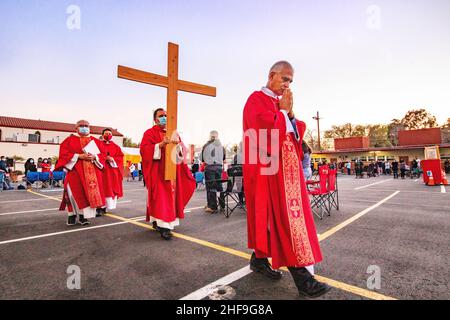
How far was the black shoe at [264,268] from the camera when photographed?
230 cm

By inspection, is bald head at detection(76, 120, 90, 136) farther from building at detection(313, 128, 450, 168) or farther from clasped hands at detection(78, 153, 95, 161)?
building at detection(313, 128, 450, 168)

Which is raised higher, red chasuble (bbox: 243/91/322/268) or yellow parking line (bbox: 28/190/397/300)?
red chasuble (bbox: 243/91/322/268)

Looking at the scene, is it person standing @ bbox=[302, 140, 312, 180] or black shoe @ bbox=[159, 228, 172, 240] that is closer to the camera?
person standing @ bbox=[302, 140, 312, 180]

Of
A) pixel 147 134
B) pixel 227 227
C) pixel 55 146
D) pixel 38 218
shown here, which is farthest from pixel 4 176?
pixel 55 146

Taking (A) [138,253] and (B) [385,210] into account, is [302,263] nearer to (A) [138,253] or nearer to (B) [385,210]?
(A) [138,253]

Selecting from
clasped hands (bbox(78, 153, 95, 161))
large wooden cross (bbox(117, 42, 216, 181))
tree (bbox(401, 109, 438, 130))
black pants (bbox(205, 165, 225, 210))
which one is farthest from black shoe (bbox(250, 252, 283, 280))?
tree (bbox(401, 109, 438, 130))

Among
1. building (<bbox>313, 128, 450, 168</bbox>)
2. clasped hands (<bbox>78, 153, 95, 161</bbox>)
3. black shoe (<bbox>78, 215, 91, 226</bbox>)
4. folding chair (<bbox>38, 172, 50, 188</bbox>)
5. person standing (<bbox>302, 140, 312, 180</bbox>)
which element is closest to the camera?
person standing (<bbox>302, 140, 312, 180</bbox>)

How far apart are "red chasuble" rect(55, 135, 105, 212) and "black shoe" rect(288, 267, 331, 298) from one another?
4199 millimetres

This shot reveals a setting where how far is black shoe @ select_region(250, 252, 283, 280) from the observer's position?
230cm

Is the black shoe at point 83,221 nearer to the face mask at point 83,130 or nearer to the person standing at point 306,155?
the face mask at point 83,130

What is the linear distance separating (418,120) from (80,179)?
6739 centimetres

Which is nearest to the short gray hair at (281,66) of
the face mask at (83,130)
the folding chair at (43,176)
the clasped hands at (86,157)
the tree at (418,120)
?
the clasped hands at (86,157)

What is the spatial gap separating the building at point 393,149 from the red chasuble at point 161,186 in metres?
35.0

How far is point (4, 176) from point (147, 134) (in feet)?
46.6
